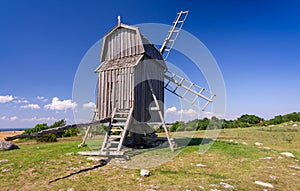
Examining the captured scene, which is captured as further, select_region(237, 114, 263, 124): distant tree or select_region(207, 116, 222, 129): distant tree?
select_region(237, 114, 263, 124): distant tree

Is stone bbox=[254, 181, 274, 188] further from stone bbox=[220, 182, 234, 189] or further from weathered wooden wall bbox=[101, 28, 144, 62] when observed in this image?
weathered wooden wall bbox=[101, 28, 144, 62]

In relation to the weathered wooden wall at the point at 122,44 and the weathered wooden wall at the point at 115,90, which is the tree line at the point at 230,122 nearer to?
the weathered wooden wall at the point at 122,44

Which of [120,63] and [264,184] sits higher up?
[120,63]

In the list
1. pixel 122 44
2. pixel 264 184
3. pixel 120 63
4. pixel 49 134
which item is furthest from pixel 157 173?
pixel 49 134

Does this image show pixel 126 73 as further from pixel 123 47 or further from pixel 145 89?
pixel 123 47

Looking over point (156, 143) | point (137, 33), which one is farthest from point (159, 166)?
point (137, 33)

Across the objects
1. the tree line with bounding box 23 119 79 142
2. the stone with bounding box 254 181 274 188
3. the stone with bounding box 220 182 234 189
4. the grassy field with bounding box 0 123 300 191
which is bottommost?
the stone with bounding box 254 181 274 188

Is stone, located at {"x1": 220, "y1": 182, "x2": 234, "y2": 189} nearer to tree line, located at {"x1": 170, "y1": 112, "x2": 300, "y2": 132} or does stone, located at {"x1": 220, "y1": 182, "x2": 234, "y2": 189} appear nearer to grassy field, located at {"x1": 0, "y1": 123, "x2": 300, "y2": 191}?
grassy field, located at {"x1": 0, "y1": 123, "x2": 300, "y2": 191}

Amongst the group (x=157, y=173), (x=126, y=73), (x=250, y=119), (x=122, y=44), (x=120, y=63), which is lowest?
(x=157, y=173)

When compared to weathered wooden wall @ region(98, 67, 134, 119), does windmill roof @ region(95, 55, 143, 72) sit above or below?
above

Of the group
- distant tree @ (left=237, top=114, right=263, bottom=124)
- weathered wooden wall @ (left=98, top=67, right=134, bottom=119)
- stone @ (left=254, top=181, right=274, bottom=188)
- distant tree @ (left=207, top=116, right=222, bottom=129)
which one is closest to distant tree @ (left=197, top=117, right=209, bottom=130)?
distant tree @ (left=207, top=116, right=222, bottom=129)

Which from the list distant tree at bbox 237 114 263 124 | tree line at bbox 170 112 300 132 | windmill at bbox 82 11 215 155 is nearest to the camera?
windmill at bbox 82 11 215 155

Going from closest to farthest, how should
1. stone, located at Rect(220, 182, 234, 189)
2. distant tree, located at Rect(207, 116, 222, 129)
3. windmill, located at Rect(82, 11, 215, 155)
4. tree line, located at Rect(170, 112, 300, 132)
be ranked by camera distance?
stone, located at Rect(220, 182, 234, 189), windmill, located at Rect(82, 11, 215, 155), tree line, located at Rect(170, 112, 300, 132), distant tree, located at Rect(207, 116, 222, 129)

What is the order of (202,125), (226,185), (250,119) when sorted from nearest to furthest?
1. (226,185)
2. (202,125)
3. (250,119)
